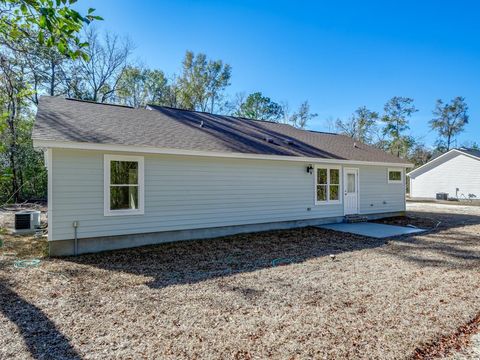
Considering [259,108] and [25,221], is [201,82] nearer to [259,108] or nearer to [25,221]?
[259,108]

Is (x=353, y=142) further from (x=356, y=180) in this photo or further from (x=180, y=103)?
(x=180, y=103)

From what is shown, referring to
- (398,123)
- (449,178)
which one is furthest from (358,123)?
(449,178)

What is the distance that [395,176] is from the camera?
526 inches

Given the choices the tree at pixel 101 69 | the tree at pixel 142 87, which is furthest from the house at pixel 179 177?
the tree at pixel 142 87

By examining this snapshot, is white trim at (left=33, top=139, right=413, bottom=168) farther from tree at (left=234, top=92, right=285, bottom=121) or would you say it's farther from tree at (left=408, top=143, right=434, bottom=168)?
tree at (left=408, top=143, right=434, bottom=168)

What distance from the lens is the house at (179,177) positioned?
22.1 ft

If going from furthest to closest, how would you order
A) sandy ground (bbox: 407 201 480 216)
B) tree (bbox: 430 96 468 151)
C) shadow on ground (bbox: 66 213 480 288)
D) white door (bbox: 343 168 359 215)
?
tree (bbox: 430 96 468 151) < sandy ground (bbox: 407 201 480 216) < white door (bbox: 343 168 359 215) < shadow on ground (bbox: 66 213 480 288)

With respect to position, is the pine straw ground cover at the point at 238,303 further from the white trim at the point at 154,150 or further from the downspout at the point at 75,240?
the white trim at the point at 154,150

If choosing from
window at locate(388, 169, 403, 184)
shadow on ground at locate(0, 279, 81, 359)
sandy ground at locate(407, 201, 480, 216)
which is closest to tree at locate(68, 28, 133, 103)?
window at locate(388, 169, 403, 184)

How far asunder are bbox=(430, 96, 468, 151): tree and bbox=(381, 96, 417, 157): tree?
708 cm

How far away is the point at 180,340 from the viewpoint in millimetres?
3094

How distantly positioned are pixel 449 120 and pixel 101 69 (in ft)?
146

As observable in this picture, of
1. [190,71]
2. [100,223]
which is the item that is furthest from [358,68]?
[100,223]

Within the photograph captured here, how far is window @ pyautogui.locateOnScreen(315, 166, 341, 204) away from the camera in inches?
429
